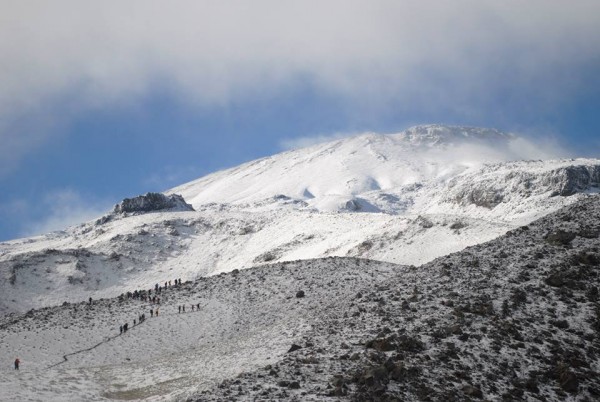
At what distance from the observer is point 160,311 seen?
145ft

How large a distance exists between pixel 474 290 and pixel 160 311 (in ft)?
87.6

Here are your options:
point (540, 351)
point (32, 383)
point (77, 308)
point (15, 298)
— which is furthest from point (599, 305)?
point (15, 298)

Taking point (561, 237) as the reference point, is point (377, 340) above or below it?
below

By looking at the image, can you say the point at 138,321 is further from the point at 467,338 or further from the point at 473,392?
the point at 473,392

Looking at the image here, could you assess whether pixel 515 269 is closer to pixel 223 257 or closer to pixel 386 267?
pixel 386 267

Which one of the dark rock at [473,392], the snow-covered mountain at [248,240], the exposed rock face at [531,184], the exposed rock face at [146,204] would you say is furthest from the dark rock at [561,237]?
the exposed rock face at [146,204]

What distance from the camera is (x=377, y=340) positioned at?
69.2 feet

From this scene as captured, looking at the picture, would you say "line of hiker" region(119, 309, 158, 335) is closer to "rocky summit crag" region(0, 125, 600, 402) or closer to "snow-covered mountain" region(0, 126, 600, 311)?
"rocky summit crag" region(0, 125, 600, 402)

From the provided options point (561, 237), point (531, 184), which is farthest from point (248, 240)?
point (561, 237)

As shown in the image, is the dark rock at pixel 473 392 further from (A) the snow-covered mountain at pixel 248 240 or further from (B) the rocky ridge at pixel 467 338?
(A) the snow-covered mountain at pixel 248 240

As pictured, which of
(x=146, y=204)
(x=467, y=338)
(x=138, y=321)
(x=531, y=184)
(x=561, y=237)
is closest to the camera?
(x=467, y=338)

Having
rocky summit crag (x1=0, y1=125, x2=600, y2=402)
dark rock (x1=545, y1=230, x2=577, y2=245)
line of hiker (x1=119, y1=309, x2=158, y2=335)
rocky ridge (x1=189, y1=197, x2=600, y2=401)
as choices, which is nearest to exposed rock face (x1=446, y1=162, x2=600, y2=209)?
rocky summit crag (x1=0, y1=125, x2=600, y2=402)

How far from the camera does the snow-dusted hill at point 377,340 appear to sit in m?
18.2

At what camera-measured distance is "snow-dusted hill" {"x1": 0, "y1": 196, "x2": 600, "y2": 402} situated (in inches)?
715
